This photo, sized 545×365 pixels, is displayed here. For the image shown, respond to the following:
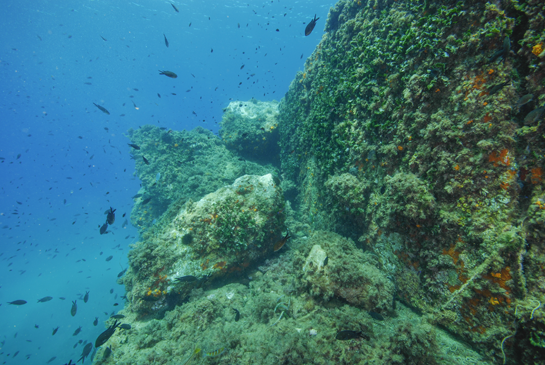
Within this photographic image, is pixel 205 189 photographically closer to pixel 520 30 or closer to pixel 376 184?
pixel 376 184

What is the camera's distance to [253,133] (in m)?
15.7

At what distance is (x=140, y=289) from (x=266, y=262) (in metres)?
4.86

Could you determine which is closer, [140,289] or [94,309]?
[140,289]

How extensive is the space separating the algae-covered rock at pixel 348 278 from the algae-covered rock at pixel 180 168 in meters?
9.40

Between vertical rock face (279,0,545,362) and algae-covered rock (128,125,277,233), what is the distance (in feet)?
31.2

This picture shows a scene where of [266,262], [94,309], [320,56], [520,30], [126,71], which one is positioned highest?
[126,71]

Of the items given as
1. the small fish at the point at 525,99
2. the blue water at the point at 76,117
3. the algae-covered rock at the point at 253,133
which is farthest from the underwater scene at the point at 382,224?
the blue water at the point at 76,117

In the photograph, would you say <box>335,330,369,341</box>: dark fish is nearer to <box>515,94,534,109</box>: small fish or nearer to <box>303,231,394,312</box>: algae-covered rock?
<box>303,231,394,312</box>: algae-covered rock

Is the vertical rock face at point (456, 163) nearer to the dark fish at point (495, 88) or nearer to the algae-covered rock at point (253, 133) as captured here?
the dark fish at point (495, 88)

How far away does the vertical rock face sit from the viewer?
11.1 feet

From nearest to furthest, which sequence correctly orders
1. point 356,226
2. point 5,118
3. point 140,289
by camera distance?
point 356,226, point 140,289, point 5,118

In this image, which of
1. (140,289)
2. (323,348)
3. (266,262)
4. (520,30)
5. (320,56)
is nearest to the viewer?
(520,30)

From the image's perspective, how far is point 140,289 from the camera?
7.47 m

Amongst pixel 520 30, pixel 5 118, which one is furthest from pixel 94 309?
pixel 5 118
